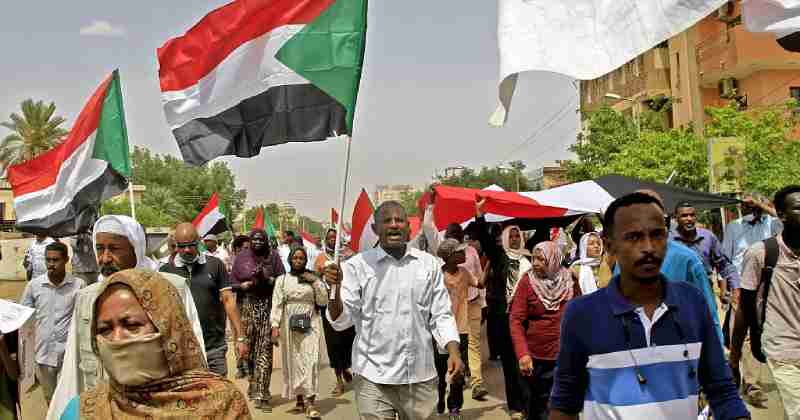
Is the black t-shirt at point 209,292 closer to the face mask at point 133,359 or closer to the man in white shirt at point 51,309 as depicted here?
the man in white shirt at point 51,309

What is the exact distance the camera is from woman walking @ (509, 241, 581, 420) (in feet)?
21.4

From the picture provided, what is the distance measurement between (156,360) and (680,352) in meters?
1.80

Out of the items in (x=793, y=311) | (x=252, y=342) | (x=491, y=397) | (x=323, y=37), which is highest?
→ (x=323, y=37)

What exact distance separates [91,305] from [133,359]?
1125 millimetres

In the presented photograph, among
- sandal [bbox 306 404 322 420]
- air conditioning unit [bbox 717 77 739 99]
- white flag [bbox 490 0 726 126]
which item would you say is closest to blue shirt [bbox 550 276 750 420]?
white flag [bbox 490 0 726 126]

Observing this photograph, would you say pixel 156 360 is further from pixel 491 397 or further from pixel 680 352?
pixel 491 397

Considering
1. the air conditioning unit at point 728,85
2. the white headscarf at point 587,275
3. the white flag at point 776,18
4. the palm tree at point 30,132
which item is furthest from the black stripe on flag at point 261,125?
the palm tree at point 30,132

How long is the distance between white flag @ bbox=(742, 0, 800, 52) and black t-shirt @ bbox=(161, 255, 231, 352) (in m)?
4.78

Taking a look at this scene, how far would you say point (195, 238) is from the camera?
22.8 feet

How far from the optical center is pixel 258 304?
9758 millimetres

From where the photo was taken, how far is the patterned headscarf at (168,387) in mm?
2795

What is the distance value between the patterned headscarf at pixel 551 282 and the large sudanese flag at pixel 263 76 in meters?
1.85

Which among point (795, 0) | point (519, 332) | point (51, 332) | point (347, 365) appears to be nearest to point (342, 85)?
point (519, 332)

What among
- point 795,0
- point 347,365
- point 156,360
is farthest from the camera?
point 347,365
